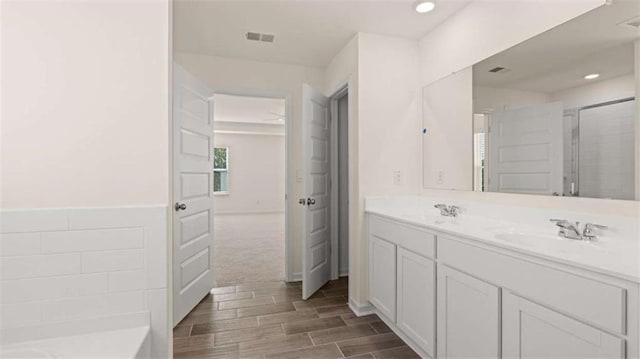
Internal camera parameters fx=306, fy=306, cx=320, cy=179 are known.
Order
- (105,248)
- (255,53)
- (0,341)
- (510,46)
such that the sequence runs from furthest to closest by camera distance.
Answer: (255,53) < (510,46) < (105,248) < (0,341)

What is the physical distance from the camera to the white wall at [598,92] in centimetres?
143

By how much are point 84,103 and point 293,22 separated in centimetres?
173

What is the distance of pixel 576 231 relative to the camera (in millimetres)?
1477

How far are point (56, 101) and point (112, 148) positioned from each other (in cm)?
29

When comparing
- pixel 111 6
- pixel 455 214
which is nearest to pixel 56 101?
pixel 111 6

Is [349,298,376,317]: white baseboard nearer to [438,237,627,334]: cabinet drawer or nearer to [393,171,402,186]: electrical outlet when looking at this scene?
[393,171,402,186]: electrical outlet

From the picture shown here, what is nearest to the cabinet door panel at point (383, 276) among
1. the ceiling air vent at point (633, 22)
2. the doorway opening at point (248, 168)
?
the ceiling air vent at point (633, 22)

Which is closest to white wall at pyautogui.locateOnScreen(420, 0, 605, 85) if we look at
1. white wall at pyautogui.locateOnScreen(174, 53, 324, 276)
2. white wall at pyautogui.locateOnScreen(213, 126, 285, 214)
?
white wall at pyautogui.locateOnScreen(174, 53, 324, 276)

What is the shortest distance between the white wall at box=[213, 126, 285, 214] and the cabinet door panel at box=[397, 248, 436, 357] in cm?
780

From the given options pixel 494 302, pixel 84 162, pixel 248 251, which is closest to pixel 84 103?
pixel 84 162

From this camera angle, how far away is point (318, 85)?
3619 mm

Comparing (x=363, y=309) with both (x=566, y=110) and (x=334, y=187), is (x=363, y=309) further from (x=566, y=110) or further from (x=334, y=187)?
(x=566, y=110)

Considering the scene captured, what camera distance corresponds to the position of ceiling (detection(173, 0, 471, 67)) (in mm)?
2264

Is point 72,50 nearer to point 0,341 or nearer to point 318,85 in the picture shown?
point 0,341
